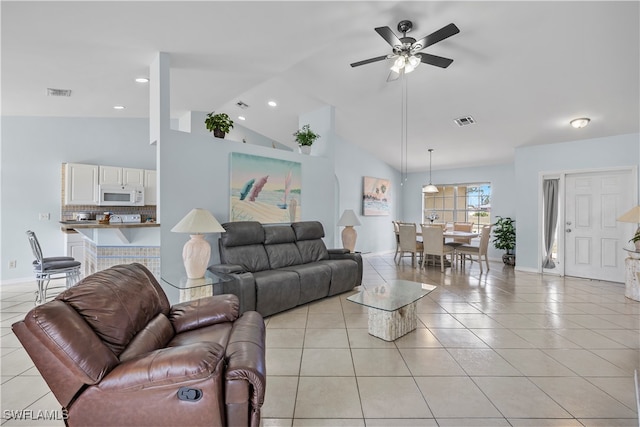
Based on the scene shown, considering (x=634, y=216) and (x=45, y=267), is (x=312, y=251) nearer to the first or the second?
(x=45, y=267)

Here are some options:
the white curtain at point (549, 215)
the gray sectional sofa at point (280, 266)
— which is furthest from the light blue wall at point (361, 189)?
the white curtain at point (549, 215)

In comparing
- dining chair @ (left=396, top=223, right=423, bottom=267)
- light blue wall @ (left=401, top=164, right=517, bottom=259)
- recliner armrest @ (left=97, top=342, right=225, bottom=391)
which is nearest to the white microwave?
recliner armrest @ (left=97, top=342, right=225, bottom=391)

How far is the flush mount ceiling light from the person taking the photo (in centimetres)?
452

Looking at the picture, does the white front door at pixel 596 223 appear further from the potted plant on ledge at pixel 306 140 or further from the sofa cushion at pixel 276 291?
the sofa cushion at pixel 276 291

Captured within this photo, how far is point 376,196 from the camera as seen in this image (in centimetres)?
770

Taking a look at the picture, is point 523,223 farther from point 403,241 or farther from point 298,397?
point 298,397

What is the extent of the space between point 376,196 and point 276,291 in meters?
4.96

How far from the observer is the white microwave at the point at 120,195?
4938 millimetres

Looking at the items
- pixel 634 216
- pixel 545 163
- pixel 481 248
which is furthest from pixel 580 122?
pixel 481 248

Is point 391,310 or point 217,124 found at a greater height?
point 217,124

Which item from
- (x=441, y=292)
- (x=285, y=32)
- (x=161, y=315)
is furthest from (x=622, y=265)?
(x=161, y=315)

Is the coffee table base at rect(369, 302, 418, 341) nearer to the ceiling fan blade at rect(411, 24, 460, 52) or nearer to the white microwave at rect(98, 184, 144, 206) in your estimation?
the ceiling fan blade at rect(411, 24, 460, 52)

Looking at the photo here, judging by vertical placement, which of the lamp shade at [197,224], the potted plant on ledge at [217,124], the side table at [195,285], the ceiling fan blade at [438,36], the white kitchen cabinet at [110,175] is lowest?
the side table at [195,285]

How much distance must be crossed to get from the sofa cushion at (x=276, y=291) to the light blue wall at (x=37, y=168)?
402cm
